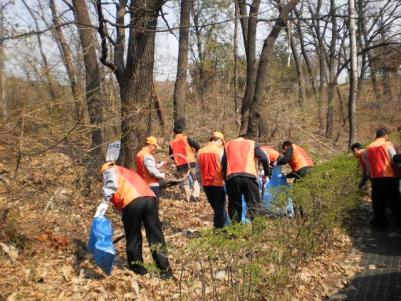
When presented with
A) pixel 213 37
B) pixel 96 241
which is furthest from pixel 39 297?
pixel 213 37

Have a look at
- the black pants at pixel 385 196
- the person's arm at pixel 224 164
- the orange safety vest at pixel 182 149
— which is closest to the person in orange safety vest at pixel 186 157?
the orange safety vest at pixel 182 149

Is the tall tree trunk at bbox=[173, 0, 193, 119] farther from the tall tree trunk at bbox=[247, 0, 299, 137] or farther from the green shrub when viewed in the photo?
the green shrub

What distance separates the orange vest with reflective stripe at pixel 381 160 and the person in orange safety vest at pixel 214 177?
100 inches

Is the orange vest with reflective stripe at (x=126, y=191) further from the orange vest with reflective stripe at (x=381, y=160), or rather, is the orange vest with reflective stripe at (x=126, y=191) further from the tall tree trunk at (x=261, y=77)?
the tall tree trunk at (x=261, y=77)

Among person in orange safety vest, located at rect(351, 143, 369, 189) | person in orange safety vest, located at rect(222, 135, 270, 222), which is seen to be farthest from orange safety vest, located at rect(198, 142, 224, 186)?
person in orange safety vest, located at rect(351, 143, 369, 189)

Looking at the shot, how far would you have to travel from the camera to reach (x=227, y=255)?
4.31 m

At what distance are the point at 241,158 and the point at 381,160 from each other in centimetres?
252

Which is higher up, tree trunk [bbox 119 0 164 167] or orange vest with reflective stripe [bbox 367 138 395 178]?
tree trunk [bbox 119 0 164 167]

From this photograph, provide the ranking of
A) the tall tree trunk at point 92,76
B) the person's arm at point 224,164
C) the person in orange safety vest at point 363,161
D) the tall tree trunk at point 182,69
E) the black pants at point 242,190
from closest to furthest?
the black pants at point 242,190
the person's arm at point 224,164
the person in orange safety vest at point 363,161
the tall tree trunk at point 92,76
the tall tree trunk at point 182,69

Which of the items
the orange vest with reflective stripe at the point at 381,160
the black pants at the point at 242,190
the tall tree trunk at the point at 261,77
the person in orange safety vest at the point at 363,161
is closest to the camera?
the black pants at the point at 242,190

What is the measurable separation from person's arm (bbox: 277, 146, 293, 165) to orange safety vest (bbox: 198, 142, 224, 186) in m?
1.24

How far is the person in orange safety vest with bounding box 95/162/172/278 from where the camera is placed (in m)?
5.50

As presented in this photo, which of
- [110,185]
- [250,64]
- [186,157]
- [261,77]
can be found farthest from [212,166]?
[250,64]

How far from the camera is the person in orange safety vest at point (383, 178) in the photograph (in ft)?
24.8
